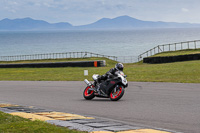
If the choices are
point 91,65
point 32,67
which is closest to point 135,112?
point 91,65

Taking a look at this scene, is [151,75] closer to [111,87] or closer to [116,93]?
[116,93]

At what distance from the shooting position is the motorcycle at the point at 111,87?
476 inches

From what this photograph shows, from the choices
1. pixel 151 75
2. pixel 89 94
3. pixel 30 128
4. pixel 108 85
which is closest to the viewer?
pixel 30 128

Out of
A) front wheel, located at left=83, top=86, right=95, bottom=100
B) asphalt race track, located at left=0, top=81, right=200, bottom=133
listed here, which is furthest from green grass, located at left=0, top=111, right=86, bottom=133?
front wheel, located at left=83, top=86, right=95, bottom=100

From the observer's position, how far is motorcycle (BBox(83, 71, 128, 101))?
12.1m

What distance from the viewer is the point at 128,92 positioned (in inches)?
588

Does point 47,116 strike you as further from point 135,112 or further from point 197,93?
point 197,93

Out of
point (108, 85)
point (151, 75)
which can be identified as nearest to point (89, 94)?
Result: point (108, 85)

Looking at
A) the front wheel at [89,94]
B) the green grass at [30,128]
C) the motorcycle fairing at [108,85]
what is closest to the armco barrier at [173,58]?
the front wheel at [89,94]

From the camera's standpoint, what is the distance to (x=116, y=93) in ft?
41.1

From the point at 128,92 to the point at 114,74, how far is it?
9.45 feet

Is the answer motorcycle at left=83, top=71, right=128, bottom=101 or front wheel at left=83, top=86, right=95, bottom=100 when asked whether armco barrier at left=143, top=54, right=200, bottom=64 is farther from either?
motorcycle at left=83, top=71, right=128, bottom=101

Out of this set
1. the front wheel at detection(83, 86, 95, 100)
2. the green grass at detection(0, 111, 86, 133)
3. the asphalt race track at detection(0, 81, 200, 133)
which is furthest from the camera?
the front wheel at detection(83, 86, 95, 100)

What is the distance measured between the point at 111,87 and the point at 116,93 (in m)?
0.33
